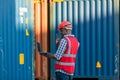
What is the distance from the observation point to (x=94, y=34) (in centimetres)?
902

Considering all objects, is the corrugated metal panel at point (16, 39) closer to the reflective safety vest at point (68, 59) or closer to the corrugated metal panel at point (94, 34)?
the corrugated metal panel at point (94, 34)

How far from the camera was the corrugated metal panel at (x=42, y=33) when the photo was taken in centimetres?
925

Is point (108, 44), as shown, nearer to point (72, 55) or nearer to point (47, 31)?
point (47, 31)

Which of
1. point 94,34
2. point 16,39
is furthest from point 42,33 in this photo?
point 94,34

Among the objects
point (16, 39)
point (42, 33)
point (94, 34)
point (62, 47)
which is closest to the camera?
point (62, 47)

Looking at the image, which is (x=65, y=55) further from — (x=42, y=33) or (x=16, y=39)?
(x=42, y=33)

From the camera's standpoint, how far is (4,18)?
29.2 feet

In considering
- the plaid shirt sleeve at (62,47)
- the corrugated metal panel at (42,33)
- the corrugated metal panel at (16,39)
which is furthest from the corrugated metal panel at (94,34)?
the plaid shirt sleeve at (62,47)

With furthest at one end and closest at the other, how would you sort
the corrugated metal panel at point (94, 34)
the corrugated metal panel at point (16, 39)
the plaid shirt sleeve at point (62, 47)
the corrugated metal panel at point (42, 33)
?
the corrugated metal panel at point (42, 33)
the corrugated metal panel at point (94, 34)
the corrugated metal panel at point (16, 39)
the plaid shirt sleeve at point (62, 47)

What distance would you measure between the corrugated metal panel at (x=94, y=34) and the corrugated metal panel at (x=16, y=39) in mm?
1070

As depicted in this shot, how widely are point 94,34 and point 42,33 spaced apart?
56.4 inches

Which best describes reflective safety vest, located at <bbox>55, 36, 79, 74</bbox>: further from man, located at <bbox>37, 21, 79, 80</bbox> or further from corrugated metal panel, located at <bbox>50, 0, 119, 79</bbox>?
corrugated metal panel, located at <bbox>50, 0, 119, 79</bbox>

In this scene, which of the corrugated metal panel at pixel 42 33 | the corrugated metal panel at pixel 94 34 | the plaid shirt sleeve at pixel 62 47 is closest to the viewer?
the plaid shirt sleeve at pixel 62 47

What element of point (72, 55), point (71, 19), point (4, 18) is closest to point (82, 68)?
point (71, 19)
